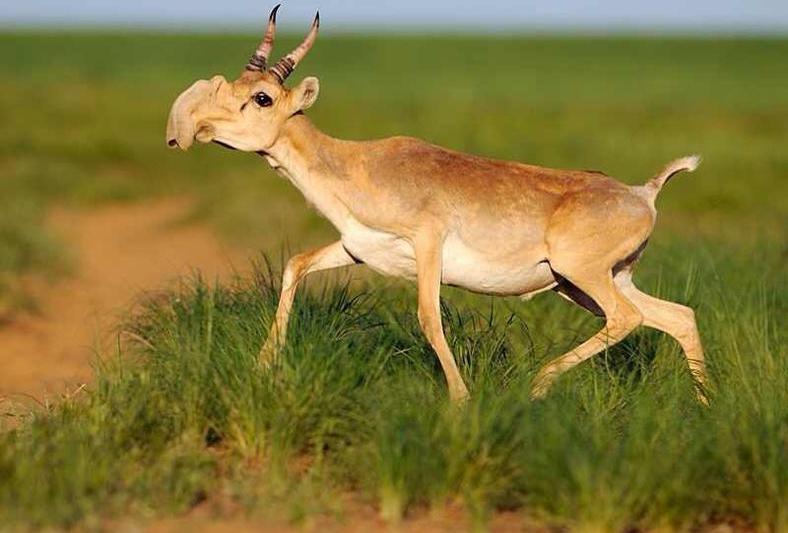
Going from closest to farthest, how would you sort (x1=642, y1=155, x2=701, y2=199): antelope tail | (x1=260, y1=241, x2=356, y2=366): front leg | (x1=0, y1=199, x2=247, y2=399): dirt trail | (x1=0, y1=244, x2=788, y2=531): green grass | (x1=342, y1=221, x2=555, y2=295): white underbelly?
1. (x1=0, y1=244, x2=788, y2=531): green grass
2. (x1=260, y1=241, x2=356, y2=366): front leg
3. (x1=342, y1=221, x2=555, y2=295): white underbelly
4. (x1=642, y1=155, x2=701, y2=199): antelope tail
5. (x1=0, y1=199, x2=247, y2=399): dirt trail

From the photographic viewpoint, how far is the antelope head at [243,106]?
720 cm

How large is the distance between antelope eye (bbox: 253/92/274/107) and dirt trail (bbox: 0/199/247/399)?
4.85 feet

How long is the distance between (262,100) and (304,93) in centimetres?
24

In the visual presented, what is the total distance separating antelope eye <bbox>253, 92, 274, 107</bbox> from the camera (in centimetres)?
727

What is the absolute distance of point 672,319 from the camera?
7.91 meters


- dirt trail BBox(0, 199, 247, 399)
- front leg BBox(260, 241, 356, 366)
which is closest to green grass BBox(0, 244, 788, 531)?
front leg BBox(260, 241, 356, 366)

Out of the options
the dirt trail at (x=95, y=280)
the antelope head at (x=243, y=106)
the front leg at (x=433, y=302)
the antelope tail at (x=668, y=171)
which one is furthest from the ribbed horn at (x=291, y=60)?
the antelope tail at (x=668, y=171)

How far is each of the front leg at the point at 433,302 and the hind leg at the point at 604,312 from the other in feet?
1.99

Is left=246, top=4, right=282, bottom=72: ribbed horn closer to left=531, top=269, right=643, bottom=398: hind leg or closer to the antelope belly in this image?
the antelope belly

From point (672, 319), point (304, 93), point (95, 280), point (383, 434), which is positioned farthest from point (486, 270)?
point (95, 280)

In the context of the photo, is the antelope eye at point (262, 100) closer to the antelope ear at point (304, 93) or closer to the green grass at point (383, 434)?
the antelope ear at point (304, 93)

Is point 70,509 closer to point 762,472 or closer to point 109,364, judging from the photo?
point 109,364

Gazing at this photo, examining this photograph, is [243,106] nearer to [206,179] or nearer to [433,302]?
[433,302]

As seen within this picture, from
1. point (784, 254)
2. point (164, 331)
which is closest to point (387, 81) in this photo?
point (784, 254)
